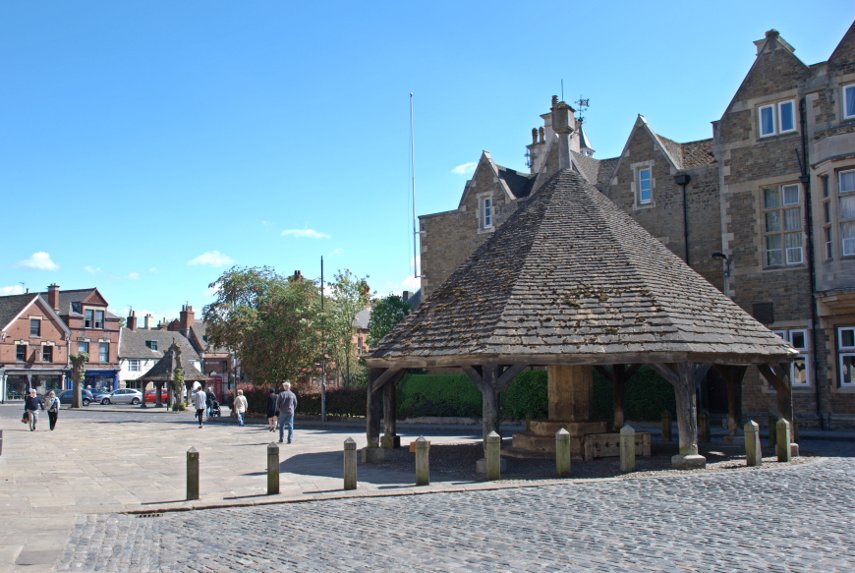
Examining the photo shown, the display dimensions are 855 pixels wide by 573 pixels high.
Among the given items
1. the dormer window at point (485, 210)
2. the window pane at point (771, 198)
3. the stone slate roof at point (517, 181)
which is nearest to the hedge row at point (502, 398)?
the window pane at point (771, 198)

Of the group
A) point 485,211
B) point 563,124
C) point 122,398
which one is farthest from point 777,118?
point 122,398

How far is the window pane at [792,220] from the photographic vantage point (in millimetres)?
25875

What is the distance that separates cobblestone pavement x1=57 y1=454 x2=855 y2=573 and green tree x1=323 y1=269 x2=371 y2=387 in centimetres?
2662

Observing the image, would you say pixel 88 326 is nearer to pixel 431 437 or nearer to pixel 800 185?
pixel 431 437

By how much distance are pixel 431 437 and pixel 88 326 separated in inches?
2270

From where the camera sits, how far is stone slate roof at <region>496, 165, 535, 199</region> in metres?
38.4

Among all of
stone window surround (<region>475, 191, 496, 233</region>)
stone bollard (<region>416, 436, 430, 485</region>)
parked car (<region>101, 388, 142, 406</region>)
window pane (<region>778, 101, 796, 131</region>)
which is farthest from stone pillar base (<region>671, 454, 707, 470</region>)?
parked car (<region>101, 388, 142, 406</region>)

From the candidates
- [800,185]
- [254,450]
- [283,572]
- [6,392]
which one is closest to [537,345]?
[283,572]

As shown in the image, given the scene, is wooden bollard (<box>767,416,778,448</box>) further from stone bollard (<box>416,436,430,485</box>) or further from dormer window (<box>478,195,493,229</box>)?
dormer window (<box>478,195,493,229</box>)

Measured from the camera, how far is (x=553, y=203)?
1925 cm

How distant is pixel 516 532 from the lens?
29.9ft

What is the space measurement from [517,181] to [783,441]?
2541cm

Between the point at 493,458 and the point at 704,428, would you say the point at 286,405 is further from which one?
the point at 704,428

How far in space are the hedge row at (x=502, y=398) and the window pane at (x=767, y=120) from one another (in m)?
9.05
